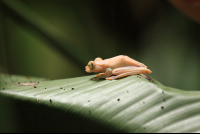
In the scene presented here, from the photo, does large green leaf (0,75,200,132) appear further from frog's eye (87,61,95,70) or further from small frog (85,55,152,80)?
frog's eye (87,61,95,70)

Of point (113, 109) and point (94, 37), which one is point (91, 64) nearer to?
point (113, 109)

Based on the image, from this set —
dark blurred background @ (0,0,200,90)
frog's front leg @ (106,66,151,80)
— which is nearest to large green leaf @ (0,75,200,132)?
frog's front leg @ (106,66,151,80)

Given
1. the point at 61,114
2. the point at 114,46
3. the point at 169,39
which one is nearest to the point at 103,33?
the point at 114,46

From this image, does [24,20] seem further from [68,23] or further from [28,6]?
[68,23]

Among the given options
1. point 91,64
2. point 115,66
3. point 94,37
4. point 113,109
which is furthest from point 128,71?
point 94,37

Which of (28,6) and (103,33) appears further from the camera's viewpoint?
(103,33)

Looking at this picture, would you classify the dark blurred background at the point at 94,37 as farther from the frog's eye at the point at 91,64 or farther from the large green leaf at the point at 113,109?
the large green leaf at the point at 113,109

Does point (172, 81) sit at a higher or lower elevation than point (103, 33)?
lower
